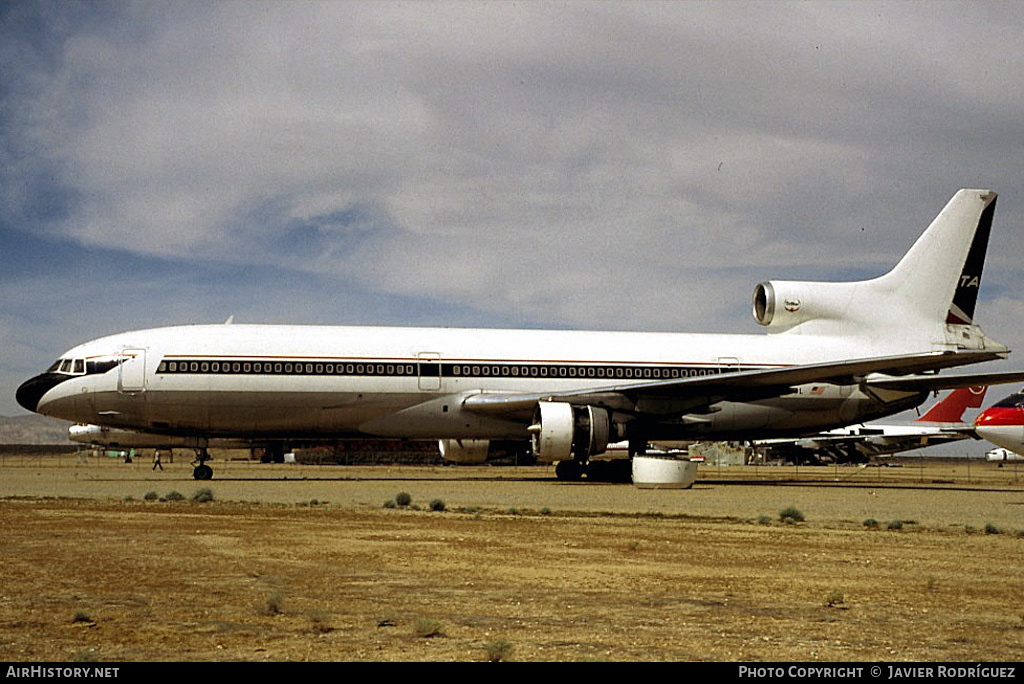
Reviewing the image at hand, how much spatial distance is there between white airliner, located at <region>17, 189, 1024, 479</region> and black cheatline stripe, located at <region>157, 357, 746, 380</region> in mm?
39

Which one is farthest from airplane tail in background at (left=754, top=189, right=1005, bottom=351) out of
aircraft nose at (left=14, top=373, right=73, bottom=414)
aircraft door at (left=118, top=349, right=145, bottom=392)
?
aircraft nose at (left=14, top=373, right=73, bottom=414)

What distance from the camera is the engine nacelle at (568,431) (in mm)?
26188

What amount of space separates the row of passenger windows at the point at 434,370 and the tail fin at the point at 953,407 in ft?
121

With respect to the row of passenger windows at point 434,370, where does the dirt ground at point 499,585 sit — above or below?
below

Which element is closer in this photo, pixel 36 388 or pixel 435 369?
pixel 36 388

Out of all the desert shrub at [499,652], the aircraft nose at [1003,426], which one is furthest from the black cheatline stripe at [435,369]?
the desert shrub at [499,652]

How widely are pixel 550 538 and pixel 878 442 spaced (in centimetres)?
5720

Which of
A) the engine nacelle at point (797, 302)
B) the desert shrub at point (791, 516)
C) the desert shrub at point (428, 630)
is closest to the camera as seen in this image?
the desert shrub at point (428, 630)

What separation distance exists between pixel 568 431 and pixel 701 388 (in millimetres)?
4497

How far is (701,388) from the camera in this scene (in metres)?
28.1

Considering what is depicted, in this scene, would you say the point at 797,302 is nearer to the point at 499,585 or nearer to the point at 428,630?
the point at 499,585

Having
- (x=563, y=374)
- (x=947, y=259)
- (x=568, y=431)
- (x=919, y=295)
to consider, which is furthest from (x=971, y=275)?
(x=568, y=431)

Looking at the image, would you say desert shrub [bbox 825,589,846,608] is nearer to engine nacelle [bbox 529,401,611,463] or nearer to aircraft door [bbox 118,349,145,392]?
engine nacelle [bbox 529,401,611,463]

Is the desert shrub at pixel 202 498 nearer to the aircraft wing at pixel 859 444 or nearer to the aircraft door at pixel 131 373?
the aircraft door at pixel 131 373
